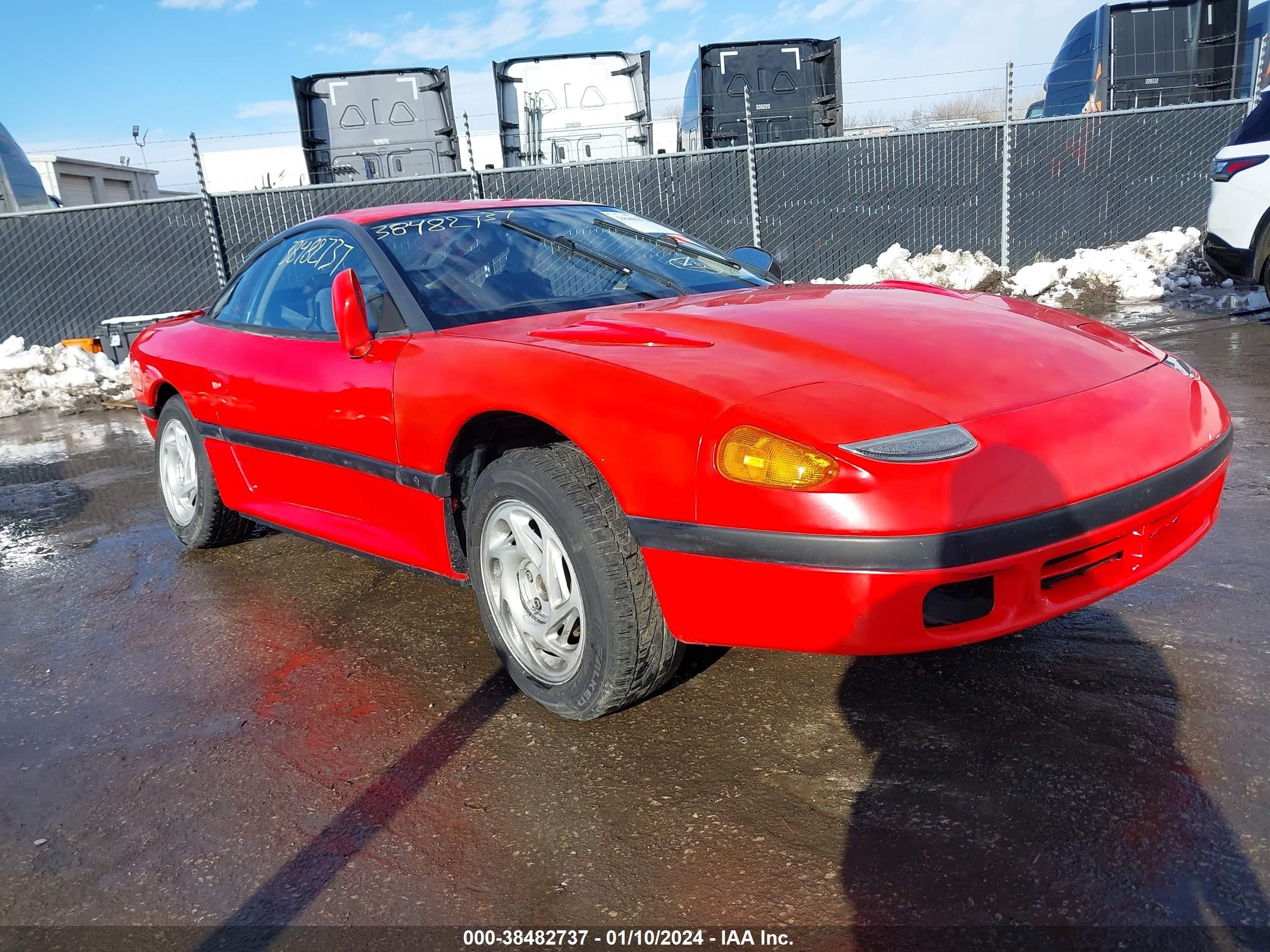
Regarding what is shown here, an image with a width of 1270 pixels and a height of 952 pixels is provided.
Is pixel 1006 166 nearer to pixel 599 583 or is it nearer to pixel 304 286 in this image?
pixel 304 286

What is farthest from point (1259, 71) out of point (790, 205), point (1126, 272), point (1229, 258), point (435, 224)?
point (435, 224)

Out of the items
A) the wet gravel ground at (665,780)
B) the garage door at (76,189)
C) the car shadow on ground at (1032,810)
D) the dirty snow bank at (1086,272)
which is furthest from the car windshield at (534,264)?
the garage door at (76,189)

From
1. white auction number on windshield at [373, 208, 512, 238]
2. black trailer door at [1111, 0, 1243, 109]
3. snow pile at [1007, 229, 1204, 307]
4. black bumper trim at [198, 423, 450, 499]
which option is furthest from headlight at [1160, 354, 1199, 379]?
black trailer door at [1111, 0, 1243, 109]

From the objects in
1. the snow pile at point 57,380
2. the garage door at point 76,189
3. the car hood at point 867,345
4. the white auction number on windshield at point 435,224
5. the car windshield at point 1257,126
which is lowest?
the snow pile at point 57,380

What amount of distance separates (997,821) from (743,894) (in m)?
0.55

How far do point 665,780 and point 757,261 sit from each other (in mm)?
2275

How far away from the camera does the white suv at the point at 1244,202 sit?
21.6ft

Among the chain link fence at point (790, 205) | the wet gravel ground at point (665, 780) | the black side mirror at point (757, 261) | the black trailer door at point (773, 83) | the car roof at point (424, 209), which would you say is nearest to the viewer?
the wet gravel ground at point (665, 780)

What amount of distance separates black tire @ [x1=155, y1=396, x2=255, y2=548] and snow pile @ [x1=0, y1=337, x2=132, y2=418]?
227 inches

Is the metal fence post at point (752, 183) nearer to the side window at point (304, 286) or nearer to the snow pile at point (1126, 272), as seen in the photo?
the snow pile at point (1126, 272)

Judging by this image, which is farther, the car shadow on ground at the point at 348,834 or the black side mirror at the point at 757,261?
the black side mirror at the point at 757,261

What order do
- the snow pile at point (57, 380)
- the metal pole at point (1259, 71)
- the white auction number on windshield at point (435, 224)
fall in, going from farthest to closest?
the metal pole at point (1259, 71)
the snow pile at point (57, 380)
the white auction number on windshield at point (435, 224)

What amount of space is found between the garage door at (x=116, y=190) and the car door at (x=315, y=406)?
20.4 m

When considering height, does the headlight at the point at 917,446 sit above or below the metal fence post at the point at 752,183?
below
